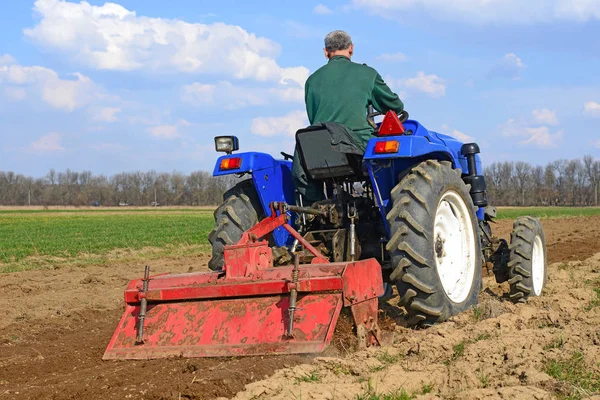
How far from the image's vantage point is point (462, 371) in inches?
126

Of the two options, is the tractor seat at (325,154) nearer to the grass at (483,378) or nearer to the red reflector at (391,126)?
the red reflector at (391,126)

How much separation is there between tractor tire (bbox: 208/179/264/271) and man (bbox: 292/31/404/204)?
42 centimetres

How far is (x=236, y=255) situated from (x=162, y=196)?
111 meters

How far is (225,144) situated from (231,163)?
0.96ft

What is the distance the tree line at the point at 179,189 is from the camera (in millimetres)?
103688

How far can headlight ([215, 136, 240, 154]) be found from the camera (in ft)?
18.0

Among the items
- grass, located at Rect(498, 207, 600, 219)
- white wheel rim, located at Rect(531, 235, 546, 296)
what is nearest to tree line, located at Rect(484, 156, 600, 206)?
grass, located at Rect(498, 207, 600, 219)

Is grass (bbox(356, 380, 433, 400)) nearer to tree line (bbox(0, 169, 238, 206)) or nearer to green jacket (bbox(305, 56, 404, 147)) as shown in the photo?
green jacket (bbox(305, 56, 404, 147))

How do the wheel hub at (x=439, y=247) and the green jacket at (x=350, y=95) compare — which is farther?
the green jacket at (x=350, y=95)

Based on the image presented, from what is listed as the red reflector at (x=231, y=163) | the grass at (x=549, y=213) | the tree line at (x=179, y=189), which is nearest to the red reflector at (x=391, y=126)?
the red reflector at (x=231, y=163)

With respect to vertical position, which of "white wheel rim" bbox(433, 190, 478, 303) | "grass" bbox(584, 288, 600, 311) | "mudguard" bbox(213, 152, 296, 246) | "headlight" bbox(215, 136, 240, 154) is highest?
"headlight" bbox(215, 136, 240, 154)

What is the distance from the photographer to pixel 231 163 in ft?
17.3

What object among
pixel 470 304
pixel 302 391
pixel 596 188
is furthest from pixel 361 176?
pixel 596 188

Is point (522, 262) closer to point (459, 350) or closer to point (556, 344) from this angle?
point (556, 344)
